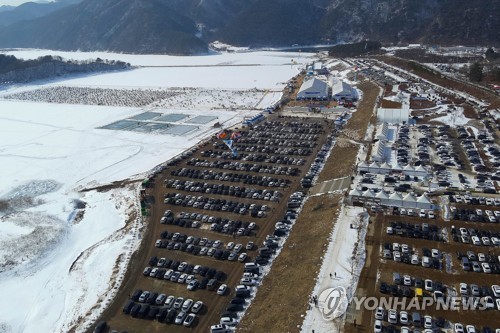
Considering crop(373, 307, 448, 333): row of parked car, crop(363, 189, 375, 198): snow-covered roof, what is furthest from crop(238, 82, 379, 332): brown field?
crop(373, 307, 448, 333): row of parked car

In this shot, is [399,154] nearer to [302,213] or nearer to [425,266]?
[302,213]

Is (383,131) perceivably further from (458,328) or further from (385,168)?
(458,328)

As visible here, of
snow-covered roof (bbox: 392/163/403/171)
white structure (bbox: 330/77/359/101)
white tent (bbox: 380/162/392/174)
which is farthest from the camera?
white structure (bbox: 330/77/359/101)

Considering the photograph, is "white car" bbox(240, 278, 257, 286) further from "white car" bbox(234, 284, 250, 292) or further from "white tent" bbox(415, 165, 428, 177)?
"white tent" bbox(415, 165, 428, 177)

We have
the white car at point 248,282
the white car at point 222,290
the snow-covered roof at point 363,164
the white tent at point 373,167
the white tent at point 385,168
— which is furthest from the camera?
the snow-covered roof at point 363,164

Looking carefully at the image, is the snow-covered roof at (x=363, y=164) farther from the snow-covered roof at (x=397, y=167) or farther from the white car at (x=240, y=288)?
the white car at (x=240, y=288)

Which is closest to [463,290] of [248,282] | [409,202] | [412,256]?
[412,256]

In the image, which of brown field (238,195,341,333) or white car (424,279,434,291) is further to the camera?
white car (424,279,434,291)

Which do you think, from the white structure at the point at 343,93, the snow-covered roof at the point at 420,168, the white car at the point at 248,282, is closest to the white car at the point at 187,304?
the white car at the point at 248,282

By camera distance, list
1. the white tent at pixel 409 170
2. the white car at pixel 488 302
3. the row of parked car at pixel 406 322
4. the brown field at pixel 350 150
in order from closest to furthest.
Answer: the row of parked car at pixel 406 322
the white car at pixel 488 302
the white tent at pixel 409 170
the brown field at pixel 350 150
